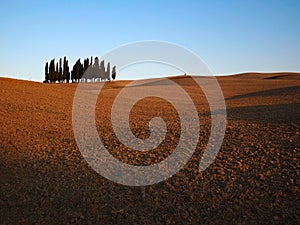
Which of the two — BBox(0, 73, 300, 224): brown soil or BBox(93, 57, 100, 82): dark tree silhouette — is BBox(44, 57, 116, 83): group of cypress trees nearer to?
BBox(93, 57, 100, 82): dark tree silhouette

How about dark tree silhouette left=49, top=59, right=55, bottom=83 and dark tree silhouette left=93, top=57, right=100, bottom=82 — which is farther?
dark tree silhouette left=93, top=57, right=100, bottom=82

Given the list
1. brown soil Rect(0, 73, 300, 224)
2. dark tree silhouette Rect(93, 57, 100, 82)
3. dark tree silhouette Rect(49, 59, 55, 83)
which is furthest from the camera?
dark tree silhouette Rect(93, 57, 100, 82)

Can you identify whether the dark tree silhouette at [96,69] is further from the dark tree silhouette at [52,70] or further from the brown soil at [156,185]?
the brown soil at [156,185]

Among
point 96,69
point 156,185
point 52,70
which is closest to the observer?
point 156,185

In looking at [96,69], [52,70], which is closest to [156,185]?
[52,70]

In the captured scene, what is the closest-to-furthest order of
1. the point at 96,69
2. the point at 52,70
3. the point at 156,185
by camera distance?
the point at 156,185
the point at 52,70
the point at 96,69

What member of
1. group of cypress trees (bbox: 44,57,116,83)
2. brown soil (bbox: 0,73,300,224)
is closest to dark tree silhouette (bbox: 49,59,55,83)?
group of cypress trees (bbox: 44,57,116,83)

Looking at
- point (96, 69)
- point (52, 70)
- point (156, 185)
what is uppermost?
point (96, 69)

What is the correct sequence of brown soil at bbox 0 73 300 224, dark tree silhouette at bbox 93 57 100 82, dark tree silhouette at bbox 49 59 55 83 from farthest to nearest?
dark tree silhouette at bbox 93 57 100 82
dark tree silhouette at bbox 49 59 55 83
brown soil at bbox 0 73 300 224

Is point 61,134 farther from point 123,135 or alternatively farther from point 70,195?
point 70,195

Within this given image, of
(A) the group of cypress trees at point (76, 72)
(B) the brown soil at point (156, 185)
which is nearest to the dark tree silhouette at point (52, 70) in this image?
(A) the group of cypress trees at point (76, 72)

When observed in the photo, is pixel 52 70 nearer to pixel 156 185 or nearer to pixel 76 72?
pixel 76 72

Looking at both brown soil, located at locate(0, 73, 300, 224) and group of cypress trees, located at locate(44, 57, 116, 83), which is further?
group of cypress trees, located at locate(44, 57, 116, 83)

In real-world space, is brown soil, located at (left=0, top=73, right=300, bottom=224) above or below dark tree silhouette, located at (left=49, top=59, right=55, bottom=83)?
below
